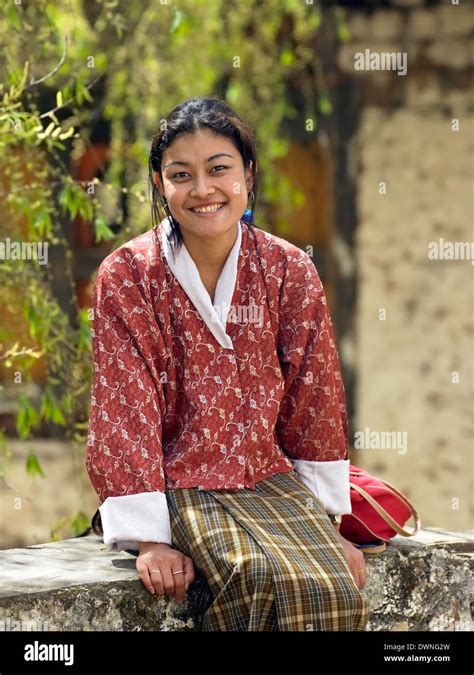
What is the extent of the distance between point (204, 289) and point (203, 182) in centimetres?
27

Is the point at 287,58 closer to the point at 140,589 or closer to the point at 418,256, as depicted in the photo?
the point at 418,256

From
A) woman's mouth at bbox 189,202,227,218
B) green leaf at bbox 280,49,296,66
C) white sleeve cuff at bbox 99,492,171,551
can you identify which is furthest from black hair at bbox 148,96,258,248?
green leaf at bbox 280,49,296,66

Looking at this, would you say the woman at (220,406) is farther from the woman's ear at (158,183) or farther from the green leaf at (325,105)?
the green leaf at (325,105)

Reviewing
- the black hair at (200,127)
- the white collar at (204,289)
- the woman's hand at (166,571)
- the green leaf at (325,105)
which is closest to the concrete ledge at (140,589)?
the woman's hand at (166,571)

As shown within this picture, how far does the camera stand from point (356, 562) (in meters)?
3.22

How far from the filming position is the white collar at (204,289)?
3189 millimetres

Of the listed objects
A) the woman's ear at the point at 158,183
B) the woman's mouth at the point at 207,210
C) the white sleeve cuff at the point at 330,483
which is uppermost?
the woman's ear at the point at 158,183

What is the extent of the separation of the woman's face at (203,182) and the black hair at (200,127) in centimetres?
2

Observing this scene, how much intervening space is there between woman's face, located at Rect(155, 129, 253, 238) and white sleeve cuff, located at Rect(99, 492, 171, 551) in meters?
0.69

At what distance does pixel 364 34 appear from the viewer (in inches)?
268

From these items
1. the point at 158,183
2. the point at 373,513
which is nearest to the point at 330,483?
the point at 373,513

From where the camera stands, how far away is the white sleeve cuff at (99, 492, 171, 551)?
3.05 meters
